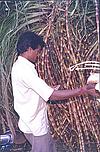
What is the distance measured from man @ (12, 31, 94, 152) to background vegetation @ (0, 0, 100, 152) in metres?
0.82

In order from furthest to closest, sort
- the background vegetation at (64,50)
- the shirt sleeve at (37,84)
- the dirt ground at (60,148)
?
1. the dirt ground at (60,148)
2. the background vegetation at (64,50)
3. the shirt sleeve at (37,84)

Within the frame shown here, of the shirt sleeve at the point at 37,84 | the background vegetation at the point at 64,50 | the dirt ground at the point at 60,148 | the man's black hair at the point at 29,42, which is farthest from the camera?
the dirt ground at the point at 60,148

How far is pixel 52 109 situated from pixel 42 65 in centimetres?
52

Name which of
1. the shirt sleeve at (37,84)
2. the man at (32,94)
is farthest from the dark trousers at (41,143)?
the shirt sleeve at (37,84)

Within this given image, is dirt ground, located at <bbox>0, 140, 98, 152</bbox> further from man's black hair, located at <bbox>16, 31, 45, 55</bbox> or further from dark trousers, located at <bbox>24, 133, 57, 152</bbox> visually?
man's black hair, located at <bbox>16, 31, 45, 55</bbox>

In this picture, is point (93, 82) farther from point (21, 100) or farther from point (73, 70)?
point (73, 70)

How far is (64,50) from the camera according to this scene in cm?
436

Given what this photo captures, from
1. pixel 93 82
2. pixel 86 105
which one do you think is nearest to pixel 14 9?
pixel 86 105

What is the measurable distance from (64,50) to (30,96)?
3.65ft

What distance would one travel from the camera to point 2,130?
4844 mm

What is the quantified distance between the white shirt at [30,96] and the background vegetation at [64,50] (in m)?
0.82

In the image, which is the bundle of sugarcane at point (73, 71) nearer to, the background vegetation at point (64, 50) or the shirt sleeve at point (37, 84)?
the background vegetation at point (64, 50)

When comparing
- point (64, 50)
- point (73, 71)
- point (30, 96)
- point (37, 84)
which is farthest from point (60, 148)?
point (37, 84)

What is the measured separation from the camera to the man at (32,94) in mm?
3277
